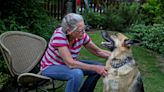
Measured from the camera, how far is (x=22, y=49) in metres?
5.14

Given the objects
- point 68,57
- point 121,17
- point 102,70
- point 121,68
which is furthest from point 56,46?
point 121,17

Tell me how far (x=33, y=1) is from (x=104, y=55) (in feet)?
7.08

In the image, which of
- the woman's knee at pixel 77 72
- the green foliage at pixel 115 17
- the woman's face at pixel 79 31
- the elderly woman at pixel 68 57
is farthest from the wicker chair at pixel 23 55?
the green foliage at pixel 115 17

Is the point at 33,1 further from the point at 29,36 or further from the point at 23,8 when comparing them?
the point at 29,36

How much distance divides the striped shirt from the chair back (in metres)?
0.30

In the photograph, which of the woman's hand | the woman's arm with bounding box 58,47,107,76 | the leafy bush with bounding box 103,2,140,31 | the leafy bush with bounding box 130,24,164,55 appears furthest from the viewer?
the leafy bush with bounding box 103,2,140,31

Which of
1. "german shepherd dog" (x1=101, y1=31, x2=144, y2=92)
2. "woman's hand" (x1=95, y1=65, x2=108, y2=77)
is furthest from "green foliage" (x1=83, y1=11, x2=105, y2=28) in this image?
"german shepherd dog" (x1=101, y1=31, x2=144, y2=92)

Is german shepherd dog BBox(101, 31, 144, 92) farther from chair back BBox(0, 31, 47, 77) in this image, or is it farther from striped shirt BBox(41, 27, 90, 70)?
chair back BBox(0, 31, 47, 77)

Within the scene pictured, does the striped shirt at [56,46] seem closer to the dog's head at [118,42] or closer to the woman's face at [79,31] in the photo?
the woman's face at [79,31]

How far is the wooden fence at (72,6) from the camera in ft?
38.9

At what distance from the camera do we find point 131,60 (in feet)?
14.0

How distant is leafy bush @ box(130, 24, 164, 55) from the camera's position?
10195mm

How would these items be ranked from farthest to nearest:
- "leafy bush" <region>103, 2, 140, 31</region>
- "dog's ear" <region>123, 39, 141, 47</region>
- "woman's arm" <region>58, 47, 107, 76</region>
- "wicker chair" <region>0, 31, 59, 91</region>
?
"leafy bush" <region>103, 2, 140, 31</region>, "wicker chair" <region>0, 31, 59, 91</region>, "woman's arm" <region>58, 47, 107, 76</region>, "dog's ear" <region>123, 39, 141, 47</region>

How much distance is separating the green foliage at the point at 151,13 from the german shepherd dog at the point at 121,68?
249 inches
